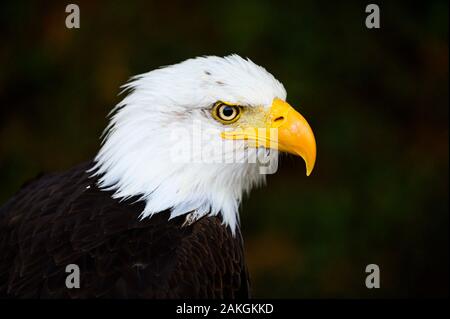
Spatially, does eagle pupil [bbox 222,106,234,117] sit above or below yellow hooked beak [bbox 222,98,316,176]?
above

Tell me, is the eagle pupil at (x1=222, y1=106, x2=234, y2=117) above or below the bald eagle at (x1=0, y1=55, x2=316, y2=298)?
above

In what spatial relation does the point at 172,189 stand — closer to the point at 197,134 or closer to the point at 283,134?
the point at 197,134

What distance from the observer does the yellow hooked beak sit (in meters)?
3.27

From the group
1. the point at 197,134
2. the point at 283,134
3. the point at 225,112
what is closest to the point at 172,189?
the point at 197,134

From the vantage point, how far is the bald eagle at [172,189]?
3.04m

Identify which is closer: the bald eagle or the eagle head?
the bald eagle

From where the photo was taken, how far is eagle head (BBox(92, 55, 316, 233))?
10.6ft

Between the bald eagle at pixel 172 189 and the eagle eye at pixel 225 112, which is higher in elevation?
the eagle eye at pixel 225 112

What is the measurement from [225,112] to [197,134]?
0.55 ft

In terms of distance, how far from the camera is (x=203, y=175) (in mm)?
3301

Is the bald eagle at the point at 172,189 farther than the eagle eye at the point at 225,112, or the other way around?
the eagle eye at the point at 225,112

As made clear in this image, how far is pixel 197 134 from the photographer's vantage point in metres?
3.23

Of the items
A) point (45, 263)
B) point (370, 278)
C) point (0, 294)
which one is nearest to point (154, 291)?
point (45, 263)

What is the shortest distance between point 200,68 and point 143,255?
938mm
